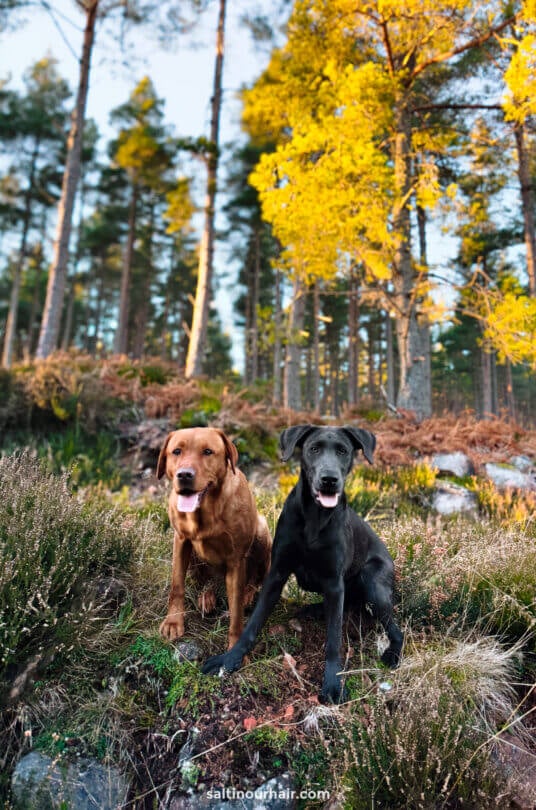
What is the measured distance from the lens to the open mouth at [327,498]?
2209 mm

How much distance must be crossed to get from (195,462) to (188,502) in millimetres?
207

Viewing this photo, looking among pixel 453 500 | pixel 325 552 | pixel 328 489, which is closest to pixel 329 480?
pixel 328 489

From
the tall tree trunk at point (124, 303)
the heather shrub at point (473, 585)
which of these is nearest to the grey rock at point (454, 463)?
the heather shrub at point (473, 585)

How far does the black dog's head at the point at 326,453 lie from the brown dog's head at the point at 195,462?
343mm

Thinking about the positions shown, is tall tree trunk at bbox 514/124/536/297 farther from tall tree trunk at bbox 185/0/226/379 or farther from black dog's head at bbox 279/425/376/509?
black dog's head at bbox 279/425/376/509

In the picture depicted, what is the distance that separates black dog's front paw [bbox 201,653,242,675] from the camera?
2.29 m

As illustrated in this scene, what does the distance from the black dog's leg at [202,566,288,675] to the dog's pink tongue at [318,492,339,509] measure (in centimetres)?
53

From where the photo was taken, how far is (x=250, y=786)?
1.87 m

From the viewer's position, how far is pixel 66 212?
10148mm

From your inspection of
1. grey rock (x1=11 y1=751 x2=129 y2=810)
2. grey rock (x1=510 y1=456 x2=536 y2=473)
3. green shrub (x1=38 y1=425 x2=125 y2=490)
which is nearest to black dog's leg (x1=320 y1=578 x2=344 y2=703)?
grey rock (x1=11 y1=751 x2=129 y2=810)

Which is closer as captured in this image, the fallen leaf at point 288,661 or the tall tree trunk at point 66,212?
the fallen leaf at point 288,661

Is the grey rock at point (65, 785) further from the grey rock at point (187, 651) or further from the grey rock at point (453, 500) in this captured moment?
the grey rock at point (453, 500)

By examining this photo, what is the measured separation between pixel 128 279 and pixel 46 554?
19422mm

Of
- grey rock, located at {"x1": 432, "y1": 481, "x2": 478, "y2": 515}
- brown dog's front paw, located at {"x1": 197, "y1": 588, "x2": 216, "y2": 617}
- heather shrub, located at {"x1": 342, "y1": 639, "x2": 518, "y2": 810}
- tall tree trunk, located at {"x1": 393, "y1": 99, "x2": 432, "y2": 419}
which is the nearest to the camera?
heather shrub, located at {"x1": 342, "y1": 639, "x2": 518, "y2": 810}
